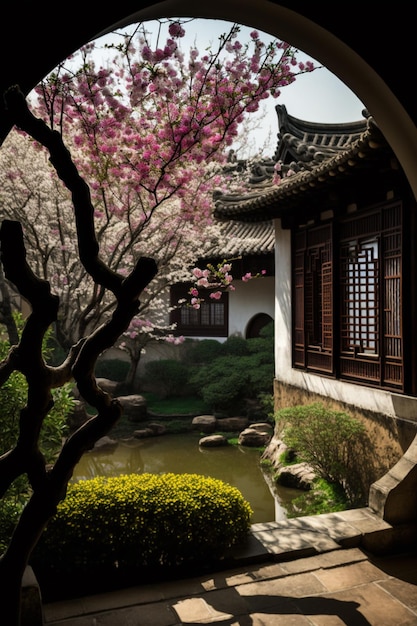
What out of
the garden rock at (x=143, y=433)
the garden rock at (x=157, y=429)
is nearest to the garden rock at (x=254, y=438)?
the garden rock at (x=157, y=429)

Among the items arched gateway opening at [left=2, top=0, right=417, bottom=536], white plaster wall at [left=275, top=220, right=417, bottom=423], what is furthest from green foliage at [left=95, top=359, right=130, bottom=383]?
arched gateway opening at [left=2, top=0, right=417, bottom=536]

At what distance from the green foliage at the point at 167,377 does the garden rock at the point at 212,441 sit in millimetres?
3559

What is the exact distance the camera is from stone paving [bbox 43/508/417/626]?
10.8 ft

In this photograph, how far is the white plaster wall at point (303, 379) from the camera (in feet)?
21.0

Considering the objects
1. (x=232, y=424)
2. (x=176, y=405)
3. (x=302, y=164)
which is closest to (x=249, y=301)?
(x=176, y=405)

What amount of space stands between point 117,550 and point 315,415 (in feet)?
13.9

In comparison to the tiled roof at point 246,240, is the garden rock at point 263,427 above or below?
below

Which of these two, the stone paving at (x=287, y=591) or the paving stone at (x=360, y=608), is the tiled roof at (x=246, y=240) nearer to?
the stone paving at (x=287, y=591)

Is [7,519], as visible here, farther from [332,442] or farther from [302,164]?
[302,164]

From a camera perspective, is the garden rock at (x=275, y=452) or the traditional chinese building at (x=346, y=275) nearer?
the traditional chinese building at (x=346, y=275)

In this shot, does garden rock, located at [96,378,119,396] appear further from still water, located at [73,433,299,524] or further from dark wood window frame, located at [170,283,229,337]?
dark wood window frame, located at [170,283,229,337]

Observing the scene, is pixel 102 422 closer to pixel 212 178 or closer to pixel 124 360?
pixel 212 178

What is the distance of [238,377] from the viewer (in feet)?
42.8

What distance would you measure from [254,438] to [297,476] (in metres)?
2.93
